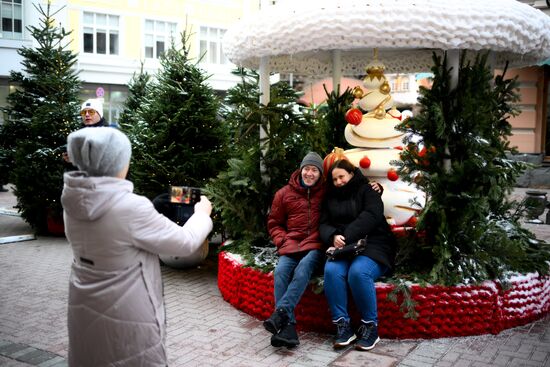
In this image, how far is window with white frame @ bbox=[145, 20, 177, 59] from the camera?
26.5 m

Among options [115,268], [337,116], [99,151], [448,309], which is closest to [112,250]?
[115,268]

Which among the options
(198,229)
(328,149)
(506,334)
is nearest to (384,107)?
(328,149)

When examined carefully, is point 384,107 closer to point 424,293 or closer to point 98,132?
point 424,293

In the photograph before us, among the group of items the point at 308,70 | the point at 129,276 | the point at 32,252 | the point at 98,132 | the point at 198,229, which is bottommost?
the point at 32,252

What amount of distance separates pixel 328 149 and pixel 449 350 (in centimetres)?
281

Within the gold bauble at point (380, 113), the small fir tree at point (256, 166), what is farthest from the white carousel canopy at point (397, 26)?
the gold bauble at point (380, 113)

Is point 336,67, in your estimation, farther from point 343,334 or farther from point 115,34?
point 115,34

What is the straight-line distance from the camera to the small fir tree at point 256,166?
586 cm

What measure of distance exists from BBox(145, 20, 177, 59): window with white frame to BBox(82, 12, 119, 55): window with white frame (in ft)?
4.64

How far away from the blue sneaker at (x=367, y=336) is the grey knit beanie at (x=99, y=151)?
2657 millimetres

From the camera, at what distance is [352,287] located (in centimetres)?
454

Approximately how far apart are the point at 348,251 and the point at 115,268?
248 cm

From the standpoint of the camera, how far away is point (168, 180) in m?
7.08

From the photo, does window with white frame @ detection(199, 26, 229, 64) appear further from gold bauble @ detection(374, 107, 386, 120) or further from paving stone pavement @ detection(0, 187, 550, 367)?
gold bauble @ detection(374, 107, 386, 120)
